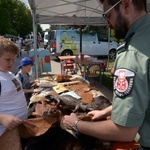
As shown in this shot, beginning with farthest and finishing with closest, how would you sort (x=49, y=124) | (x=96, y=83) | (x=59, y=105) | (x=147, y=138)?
(x=96, y=83) → (x=59, y=105) → (x=49, y=124) → (x=147, y=138)

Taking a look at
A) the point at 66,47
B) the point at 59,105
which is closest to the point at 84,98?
the point at 59,105

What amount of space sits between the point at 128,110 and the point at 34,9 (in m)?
5.45

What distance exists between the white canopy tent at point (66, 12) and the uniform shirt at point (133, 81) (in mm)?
5106

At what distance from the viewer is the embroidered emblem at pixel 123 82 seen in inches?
41.9

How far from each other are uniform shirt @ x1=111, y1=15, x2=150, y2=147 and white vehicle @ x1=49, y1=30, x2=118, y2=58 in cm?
1504

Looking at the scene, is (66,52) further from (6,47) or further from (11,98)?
(11,98)

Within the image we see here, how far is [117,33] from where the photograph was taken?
1315mm

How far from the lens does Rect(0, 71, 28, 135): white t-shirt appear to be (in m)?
2.00

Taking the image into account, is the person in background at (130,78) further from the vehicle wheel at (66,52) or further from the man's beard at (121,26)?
the vehicle wheel at (66,52)

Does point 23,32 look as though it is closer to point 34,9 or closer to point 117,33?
point 34,9

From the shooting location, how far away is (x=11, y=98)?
81.4 inches

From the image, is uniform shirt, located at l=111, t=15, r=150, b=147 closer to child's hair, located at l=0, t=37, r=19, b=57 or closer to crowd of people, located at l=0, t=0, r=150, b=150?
crowd of people, located at l=0, t=0, r=150, b=150

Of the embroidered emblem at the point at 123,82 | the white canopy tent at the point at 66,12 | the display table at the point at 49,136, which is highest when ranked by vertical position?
the white canopy tent at the point at 66,12


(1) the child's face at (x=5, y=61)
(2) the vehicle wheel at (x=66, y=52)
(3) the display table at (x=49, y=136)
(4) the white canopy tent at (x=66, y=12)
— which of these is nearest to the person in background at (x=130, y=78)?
(3) the display table at (x=49, y=136)
